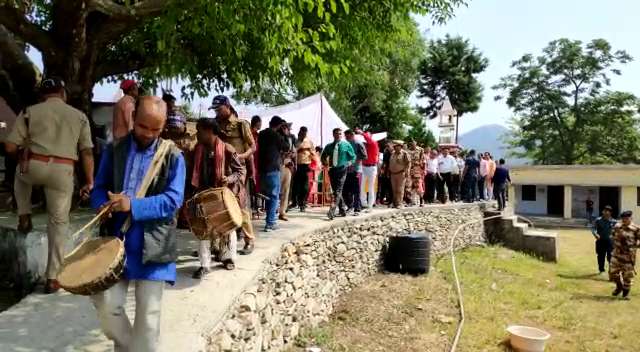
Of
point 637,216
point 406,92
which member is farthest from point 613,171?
point 406,92

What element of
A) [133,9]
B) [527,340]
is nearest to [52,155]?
[133,9]

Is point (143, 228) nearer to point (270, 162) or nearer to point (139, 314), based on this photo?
point (139, 314)

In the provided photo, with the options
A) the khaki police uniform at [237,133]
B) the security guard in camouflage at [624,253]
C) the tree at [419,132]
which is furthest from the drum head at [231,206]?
the tree at [419,132]

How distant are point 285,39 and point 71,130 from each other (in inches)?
106

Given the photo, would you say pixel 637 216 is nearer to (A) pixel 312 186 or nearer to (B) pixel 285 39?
(A) pixel 312 186

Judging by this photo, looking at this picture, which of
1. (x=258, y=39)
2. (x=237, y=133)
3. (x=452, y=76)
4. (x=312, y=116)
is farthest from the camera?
(x=452, y=76)

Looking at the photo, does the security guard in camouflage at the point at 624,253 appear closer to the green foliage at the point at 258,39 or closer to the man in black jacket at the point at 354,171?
the man in black jacket at the point at 354,171

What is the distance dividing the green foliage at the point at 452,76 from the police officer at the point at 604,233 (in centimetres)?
2494

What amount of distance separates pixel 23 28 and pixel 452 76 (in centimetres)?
3380

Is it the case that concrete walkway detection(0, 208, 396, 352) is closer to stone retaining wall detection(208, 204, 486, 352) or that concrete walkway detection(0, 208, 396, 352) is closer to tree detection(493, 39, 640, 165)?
stone retaining wall detection(208, 204, 486, 352)

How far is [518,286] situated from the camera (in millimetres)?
11609

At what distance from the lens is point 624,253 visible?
37.6 ft

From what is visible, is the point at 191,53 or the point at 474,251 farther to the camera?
the point at 474,251

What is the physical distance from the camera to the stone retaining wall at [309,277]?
A: 15.0 ft
